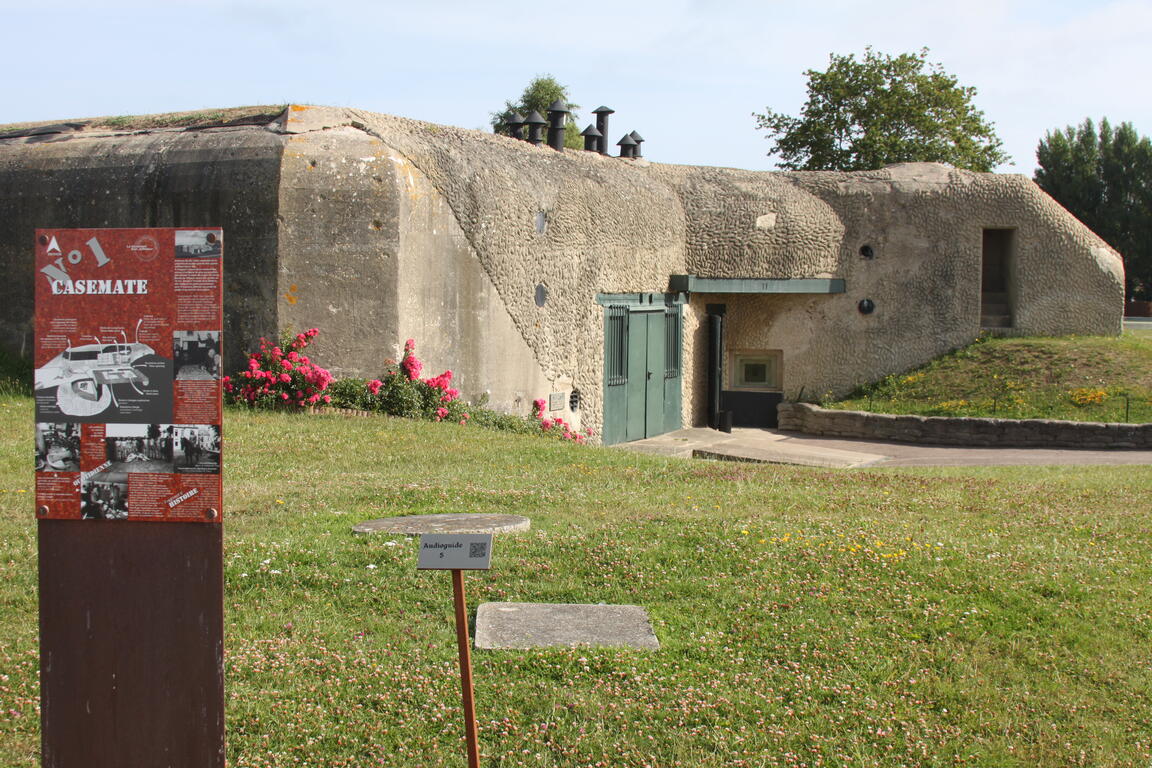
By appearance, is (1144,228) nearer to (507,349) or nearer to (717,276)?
Result: (717,276)

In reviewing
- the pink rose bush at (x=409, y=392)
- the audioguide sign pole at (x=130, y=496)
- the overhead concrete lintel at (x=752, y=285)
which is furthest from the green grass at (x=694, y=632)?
the overhead concrete lintel at (x=752, y=285)

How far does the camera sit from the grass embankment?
62.4 feet

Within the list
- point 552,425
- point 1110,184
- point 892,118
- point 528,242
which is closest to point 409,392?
point 552,425

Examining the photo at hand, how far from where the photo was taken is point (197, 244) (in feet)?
12.6

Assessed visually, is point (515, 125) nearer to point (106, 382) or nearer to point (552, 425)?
point (552, 425)

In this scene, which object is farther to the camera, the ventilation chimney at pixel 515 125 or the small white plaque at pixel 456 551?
the ventilation chimney at pixel 515 125

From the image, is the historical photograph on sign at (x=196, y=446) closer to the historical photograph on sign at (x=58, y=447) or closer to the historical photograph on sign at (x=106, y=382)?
the historical photograph on sign at (x=106, y=382)

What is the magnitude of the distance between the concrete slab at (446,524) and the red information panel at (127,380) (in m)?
3.66

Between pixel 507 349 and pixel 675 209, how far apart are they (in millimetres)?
6168

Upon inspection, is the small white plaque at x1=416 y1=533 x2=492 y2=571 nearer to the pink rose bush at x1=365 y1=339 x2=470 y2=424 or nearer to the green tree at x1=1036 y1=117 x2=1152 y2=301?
the pink rose bush at x1=365 y1=339 x2=470 y2=424

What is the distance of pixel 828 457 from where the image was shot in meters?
17.3

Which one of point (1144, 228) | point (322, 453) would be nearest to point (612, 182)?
point (322, 453)

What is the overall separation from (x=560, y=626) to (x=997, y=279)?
2020cm

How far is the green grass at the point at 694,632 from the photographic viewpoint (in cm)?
474
